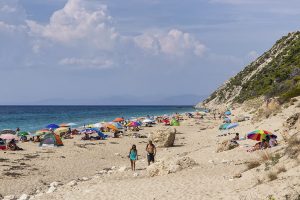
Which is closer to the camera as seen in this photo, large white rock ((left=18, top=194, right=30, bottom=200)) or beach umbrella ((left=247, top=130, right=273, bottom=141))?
large white rock ((left=18, top=194, right=30, bottom=200))

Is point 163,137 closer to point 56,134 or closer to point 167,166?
point 56,134

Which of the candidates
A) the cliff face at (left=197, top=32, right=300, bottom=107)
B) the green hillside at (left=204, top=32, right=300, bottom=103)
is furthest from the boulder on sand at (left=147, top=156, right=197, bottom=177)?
the green hillside at (left=204, top=32, right=300, bottom=103)

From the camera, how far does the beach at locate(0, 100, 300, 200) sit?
13562 millimetres

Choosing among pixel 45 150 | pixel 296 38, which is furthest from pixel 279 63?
pixel 45 150

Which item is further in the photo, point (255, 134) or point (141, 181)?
point (255, 134)

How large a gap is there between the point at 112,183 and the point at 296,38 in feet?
317

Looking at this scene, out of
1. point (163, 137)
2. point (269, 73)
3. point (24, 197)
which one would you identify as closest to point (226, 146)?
point (163, 137)

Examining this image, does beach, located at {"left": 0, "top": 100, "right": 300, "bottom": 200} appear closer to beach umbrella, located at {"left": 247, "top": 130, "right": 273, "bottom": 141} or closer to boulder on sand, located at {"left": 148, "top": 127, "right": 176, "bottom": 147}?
beach umbrella, located at {"left": 247, "top": 130, "right": 273, "bottom": 141}

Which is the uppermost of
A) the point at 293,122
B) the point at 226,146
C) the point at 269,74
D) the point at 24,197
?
the point at 269,74

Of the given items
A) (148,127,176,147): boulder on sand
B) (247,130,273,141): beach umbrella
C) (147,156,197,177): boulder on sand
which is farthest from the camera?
(148,127,176,147): boulder on sand

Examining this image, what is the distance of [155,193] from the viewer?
14875 mm

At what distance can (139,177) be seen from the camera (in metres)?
19.5

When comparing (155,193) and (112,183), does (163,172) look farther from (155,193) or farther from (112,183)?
(155,193)

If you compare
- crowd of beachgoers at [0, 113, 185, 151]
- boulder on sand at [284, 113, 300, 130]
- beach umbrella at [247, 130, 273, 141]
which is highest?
boulder on sand at [284, 113, 300, 130]
